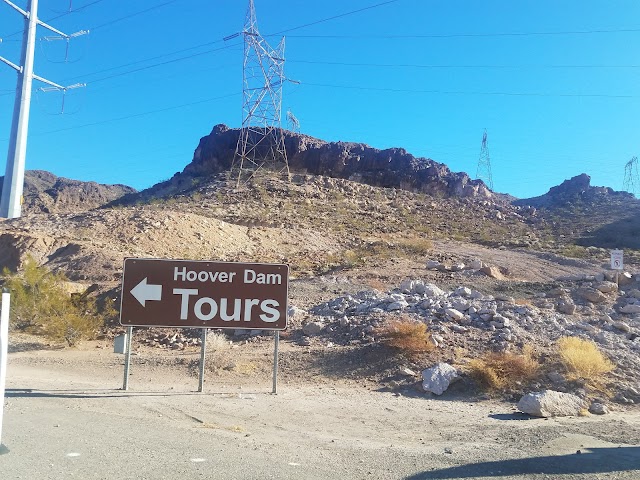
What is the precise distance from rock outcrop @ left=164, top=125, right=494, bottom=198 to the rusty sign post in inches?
3496

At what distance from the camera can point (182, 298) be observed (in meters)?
10.4

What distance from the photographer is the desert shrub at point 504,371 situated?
10617 millimetres

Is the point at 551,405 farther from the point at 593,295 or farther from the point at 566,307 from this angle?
the point at 593,295

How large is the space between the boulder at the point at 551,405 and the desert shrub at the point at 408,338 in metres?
3.24

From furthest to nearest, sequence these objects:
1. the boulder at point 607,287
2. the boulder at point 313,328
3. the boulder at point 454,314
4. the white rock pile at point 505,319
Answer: the boulder at point 607,287
the boulder at point 313,328
the boulder at point 454,314
the white rock pile at point 505,319

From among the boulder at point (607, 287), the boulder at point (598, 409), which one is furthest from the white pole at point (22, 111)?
the boulder at point (598, 409)

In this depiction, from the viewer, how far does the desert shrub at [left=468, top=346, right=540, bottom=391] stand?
34.8ft

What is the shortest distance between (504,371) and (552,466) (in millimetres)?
4659

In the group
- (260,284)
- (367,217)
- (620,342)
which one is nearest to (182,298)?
(260,284)

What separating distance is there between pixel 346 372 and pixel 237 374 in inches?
85.9

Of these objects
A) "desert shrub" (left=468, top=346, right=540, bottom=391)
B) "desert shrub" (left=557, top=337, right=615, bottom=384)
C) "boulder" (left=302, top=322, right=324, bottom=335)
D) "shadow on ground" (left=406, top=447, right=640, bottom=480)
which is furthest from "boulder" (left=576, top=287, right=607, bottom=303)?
"shadow on ground" (left=406, top=447, right=640, bottom=480)

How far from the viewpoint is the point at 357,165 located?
104750 millimetres

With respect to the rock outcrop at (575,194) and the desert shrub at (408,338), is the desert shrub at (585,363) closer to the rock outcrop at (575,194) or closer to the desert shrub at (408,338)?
the desert shrub at (408,338)

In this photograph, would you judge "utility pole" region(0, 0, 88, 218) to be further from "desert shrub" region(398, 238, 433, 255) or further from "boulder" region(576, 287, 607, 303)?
"boulder" region(576, 287, 607, 303)
